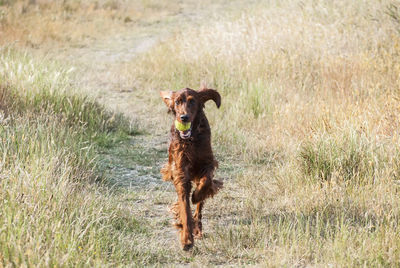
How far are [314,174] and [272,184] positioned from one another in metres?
0.44

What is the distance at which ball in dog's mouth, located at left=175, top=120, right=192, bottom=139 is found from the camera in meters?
3.67

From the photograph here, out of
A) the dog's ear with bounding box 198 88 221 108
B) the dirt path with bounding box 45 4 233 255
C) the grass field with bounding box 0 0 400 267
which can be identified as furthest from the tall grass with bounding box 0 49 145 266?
the dog's ear with bounding box 198 88 221 108

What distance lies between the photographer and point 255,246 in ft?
12.3

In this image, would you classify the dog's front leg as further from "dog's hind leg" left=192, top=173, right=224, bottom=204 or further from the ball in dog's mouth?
the ball in dog's mouth

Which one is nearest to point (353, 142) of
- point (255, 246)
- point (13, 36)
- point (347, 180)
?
point (347, 180)

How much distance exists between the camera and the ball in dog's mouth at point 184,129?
12.1 ft

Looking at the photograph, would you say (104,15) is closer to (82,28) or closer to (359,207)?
(82,28)

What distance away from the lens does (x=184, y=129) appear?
3691 mm

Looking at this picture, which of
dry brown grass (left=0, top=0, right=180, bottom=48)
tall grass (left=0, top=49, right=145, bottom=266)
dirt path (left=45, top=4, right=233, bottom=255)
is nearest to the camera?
tall grass (left=0, top=49, right=145, bottom=266)

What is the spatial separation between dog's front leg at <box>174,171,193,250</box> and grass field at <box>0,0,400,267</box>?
0.31 ft

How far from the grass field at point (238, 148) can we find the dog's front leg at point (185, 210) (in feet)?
0.31

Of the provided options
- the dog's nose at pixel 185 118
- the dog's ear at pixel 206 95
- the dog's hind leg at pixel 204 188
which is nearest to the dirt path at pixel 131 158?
the dog's hind leg at pixel 204 188

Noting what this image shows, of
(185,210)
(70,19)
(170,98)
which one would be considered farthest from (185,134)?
(70,19)

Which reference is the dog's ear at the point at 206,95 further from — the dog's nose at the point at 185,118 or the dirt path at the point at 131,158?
the dirt path at the point at 131,158
